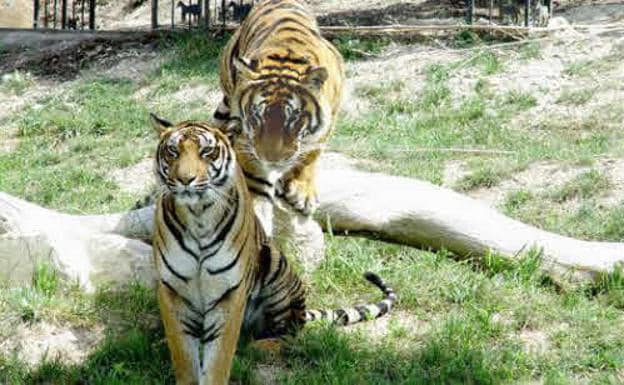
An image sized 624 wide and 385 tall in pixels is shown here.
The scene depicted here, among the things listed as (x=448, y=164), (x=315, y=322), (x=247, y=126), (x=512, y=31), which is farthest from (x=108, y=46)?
(x=315, y=322)

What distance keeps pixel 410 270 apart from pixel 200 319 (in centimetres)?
167

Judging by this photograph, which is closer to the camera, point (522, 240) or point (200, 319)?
point (200, 319)

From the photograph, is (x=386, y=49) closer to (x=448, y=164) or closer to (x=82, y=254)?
(x=448, y=164)

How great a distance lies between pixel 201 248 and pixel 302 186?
168cm

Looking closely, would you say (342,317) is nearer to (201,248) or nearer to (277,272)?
(277,272)

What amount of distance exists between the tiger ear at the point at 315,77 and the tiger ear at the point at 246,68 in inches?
11.6

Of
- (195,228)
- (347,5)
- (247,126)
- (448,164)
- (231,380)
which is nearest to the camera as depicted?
(195,228)

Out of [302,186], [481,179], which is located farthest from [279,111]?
[481,179]

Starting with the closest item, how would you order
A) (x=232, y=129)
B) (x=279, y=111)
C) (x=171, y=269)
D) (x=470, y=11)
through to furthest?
1. (x=171, y=269)
2. (x=232, y=129)
3. (x=279, y=111)
4. (x=470, y=11)

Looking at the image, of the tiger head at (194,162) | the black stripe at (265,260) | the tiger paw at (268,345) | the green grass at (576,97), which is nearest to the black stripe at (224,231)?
the tiger head at (194,162)

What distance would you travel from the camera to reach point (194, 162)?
168 inches

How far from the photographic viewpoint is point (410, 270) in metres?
5.99

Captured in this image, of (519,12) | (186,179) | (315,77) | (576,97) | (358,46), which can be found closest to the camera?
(186,179)

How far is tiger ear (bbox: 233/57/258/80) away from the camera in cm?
608
